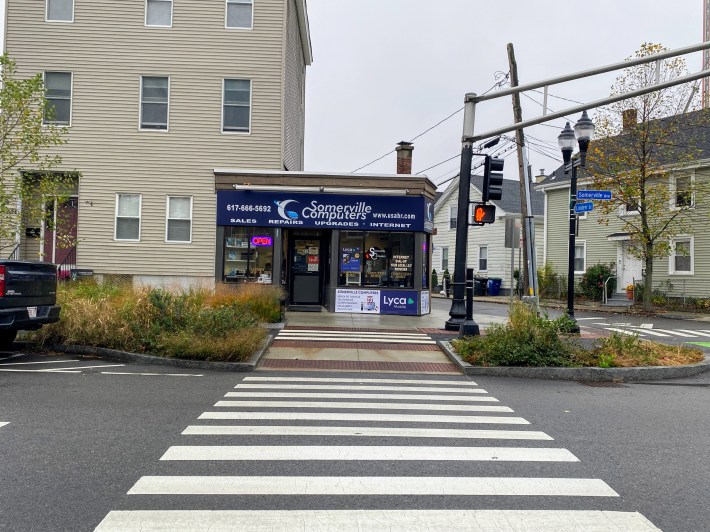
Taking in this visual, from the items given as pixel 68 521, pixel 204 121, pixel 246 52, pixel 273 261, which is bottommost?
pixel 68 521

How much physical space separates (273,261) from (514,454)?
45.3ft

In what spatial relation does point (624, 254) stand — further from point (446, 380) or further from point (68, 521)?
point (68, 521)

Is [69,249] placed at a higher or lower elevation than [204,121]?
lower

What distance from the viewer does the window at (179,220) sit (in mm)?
19545

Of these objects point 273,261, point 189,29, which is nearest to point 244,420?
point 273,261

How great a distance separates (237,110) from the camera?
64.7 feet

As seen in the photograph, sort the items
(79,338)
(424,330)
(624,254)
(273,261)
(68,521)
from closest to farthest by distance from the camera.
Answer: (68,521)
(79,338)
(424,330)
(273,261)
(624,254)

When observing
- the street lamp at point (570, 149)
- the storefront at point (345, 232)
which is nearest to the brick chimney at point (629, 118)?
the street lamp at point (570, 149)

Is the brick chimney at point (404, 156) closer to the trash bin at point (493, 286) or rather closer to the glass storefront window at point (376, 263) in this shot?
the glass storefront window at point (376, 263)

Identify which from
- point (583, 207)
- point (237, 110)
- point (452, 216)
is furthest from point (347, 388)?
point (452, 216)

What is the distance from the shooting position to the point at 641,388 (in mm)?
9109

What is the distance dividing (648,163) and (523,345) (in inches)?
656

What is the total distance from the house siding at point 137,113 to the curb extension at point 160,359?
852 centimetres

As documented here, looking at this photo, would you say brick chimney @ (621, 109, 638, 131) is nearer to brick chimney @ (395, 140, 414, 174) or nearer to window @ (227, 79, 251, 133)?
brick chimney @ (395, 140, 414, 174)
